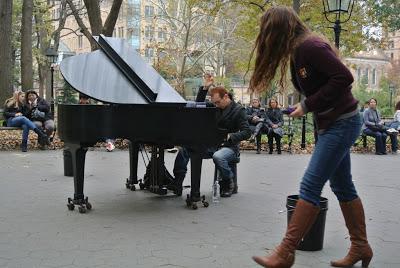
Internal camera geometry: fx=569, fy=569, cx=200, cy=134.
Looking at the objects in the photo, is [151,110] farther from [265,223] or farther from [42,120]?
[42,120]

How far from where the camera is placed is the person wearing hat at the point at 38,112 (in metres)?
14.0

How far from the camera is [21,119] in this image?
1369 cm

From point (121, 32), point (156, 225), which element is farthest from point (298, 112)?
point (121, 32)

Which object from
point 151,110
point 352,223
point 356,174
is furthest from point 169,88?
point 356,174

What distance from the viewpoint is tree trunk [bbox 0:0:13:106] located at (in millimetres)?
18625

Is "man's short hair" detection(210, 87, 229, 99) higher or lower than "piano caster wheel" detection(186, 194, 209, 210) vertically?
higher

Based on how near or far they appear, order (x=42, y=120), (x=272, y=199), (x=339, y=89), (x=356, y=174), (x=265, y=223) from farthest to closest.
→ (x=42, y=120)
(x=356, y=174)
(x=272, y=199)
(x=265, y=223)
(x=339, y=89)

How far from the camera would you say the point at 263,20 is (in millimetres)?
4215

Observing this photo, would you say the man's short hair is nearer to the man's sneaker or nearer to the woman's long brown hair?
the woman's long brown hair

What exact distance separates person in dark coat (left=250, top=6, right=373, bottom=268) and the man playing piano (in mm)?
3357

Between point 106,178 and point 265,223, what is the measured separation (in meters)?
4.02

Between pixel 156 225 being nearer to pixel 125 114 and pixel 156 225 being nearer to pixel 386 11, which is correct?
pixel 125 114

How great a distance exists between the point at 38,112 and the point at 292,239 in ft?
36.5

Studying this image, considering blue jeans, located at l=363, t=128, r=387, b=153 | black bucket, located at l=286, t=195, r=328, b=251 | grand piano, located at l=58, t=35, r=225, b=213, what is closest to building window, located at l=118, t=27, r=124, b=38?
blue jeans, located at l=363, t=128, r=387, b=153
